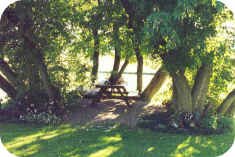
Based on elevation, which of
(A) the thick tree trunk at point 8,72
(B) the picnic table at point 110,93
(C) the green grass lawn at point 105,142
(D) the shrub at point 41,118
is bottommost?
(C) the green grass lawn at point 105,142

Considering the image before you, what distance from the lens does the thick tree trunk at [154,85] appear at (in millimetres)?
10987

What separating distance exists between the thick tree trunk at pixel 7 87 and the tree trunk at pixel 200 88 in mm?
4828

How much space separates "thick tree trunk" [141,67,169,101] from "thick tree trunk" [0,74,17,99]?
363 centimetres

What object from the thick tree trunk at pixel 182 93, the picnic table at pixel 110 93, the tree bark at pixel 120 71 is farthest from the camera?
the tree bark at pixel 120 71

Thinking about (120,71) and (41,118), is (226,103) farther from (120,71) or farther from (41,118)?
(41,118)

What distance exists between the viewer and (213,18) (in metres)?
7.17

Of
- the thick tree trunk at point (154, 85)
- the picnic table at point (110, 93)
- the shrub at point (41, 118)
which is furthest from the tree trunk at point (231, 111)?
the shrub at point (41, 118)

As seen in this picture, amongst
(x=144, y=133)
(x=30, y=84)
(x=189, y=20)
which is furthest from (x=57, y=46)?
(x=189, y=20)

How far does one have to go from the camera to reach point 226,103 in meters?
9.27

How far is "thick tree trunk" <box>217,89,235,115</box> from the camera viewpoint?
30.1 ft

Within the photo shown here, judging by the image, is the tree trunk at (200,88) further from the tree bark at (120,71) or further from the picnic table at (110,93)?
the tree bark at (120,71)

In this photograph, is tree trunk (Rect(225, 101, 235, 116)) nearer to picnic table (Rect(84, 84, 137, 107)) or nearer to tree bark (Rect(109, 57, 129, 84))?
picnic table (Rect(84, 84, 137, 107))

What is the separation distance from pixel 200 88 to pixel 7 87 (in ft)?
16.9

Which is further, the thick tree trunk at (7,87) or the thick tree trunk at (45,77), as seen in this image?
the thick tree trunk at (7,87)
